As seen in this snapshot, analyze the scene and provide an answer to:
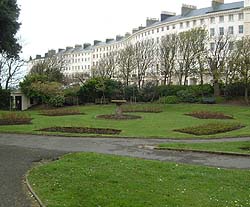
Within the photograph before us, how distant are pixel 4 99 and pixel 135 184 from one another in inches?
1931

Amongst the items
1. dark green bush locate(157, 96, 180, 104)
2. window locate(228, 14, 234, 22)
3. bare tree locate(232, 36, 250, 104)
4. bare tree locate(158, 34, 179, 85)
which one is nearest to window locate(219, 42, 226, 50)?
bare tree locate(232, 36, 250, 104)

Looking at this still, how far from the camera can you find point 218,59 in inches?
2080

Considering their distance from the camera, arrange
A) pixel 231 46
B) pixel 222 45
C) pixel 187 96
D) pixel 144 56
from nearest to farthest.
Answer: pixel 187 96, pixel 231 46, pixel 222 45, pixel 144 56

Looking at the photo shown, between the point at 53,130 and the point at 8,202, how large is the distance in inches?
630

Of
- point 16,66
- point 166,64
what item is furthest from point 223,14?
point 16,66

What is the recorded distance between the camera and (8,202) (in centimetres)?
733

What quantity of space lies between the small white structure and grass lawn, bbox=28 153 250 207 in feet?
162

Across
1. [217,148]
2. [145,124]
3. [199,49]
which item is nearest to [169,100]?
[199,49]

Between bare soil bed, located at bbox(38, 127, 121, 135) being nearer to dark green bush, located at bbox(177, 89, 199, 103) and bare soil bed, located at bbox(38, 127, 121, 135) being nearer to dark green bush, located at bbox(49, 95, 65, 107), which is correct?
dark green bush, located at bbox(177, 89, 199, 103)

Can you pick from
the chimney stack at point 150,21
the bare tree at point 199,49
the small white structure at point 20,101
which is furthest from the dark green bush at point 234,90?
the chimney stack at point 150,21

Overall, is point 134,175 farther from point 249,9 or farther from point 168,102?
point 249,9

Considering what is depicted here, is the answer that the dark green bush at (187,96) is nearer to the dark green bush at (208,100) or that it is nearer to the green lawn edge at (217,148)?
the dark green bush at (208,100)

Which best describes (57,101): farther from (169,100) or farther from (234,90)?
(234,90)

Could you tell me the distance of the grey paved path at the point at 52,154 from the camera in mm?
8539
